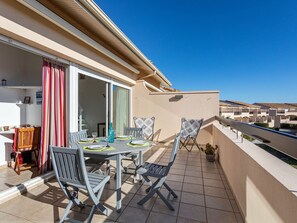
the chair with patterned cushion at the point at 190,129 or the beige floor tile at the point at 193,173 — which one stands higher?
the chair with patterned cushion at the point at 190,129

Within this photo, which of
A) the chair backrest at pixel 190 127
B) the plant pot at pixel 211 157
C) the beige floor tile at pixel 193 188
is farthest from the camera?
the chair backrest at pixel 190 127

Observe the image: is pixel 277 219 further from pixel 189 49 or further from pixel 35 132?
pixel 189 49

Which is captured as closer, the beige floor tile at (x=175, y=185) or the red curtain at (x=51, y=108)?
the beige floor tile at (x=175, y=185)

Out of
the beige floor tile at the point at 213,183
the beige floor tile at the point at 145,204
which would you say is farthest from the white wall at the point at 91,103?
the beige floor tile at the point at 213,183

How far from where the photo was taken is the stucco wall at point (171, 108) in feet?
19.9

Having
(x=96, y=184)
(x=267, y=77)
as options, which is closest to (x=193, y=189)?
(x=96, y=184)

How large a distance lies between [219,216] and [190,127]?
3.78 meters

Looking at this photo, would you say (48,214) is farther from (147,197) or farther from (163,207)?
(163,207)

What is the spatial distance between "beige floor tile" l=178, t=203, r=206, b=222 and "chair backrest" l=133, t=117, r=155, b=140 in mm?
3917

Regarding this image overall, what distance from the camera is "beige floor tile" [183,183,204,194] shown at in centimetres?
273

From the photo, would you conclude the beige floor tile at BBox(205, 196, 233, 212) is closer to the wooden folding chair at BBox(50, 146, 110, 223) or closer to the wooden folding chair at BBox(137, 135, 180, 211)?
the wooden folding chair at BBox(137, 135, 180, 211)

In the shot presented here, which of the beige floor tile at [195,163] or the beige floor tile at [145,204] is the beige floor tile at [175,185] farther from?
the beige floor tile at [195,163]

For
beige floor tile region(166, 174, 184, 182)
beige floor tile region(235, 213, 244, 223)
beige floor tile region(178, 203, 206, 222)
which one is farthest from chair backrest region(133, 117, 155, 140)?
beige floor tile region(235, 213, 244, 223)

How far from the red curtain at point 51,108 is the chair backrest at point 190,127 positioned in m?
3.83
